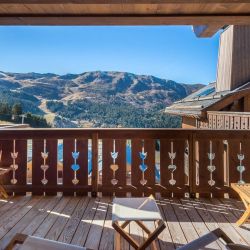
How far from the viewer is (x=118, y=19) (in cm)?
261

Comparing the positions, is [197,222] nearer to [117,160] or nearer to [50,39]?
[117,160]

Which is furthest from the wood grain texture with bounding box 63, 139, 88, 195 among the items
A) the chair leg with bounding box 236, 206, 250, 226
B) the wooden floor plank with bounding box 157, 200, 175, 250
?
the chair leg with bounding box 236, 206, 250, 226

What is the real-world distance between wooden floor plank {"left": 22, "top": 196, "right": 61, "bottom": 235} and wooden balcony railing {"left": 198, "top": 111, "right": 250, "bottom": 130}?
5816 millimetres

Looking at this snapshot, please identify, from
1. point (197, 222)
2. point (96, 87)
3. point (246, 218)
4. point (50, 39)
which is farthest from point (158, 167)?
point (50, 39)

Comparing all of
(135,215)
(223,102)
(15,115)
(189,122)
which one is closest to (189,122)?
(189,122)

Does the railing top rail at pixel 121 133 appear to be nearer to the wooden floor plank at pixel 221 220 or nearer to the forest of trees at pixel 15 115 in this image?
the wooden floor plank at pixel 221 220

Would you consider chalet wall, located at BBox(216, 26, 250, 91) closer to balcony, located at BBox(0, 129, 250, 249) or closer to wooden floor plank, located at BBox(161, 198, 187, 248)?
balcony, located at BBox(0, 129, 250, 249)

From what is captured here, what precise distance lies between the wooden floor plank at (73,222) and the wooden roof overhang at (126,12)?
192 cm

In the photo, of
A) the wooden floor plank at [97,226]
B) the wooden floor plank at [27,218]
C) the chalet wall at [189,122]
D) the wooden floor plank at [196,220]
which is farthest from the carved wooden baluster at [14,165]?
the chalet wall at [189,122]

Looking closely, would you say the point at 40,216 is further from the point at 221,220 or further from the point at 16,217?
the point at 221,220

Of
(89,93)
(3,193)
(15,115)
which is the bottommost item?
(3,193)

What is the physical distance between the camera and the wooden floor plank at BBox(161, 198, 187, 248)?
279 cm

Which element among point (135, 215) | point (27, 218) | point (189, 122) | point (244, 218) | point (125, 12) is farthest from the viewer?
point (189, 122)

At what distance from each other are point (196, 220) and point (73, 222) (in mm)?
1318
